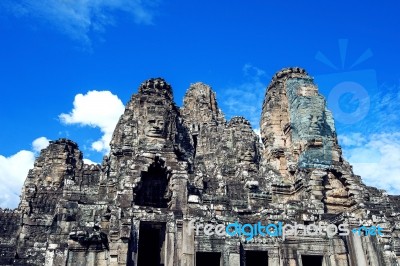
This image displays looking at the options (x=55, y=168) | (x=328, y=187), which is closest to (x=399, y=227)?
(x=328, y=187)

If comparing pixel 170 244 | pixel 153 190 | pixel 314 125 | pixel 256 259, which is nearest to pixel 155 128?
pixel 153 190

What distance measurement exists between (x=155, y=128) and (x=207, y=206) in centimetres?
473

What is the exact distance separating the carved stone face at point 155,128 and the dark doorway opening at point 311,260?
772 cm

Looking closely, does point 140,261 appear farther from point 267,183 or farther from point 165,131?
point 267,183

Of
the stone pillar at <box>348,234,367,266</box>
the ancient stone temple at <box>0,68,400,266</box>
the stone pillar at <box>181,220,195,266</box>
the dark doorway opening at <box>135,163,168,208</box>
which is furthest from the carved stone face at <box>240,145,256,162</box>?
the stone pillar at <box>181,220,195,266</box>

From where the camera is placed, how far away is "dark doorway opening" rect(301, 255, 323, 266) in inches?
542

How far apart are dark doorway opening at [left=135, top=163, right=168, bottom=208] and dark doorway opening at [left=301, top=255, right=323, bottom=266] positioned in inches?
227

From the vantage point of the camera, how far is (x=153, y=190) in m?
15.4

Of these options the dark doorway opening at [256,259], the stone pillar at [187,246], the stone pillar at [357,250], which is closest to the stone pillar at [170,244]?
the stone pillar at [187,246]

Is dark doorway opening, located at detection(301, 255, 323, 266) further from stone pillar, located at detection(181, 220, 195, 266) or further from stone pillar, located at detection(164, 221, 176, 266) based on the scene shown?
stone pillar, located at detection(164, 221, 176, 266)

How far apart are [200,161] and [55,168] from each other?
12945mm

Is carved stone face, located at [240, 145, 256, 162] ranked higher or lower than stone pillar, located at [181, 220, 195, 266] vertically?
higher

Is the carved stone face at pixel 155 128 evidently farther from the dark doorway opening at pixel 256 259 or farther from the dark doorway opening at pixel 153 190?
the dark doorway opening at pixel 256 259

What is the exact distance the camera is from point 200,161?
3469 centimetres
